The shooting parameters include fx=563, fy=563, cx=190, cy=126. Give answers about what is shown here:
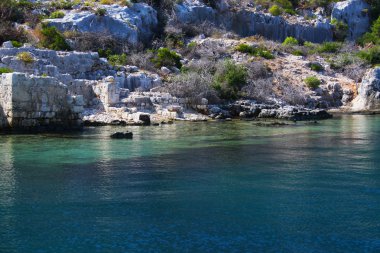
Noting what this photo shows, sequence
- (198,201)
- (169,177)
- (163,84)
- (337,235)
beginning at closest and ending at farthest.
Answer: (337,235) → (198,201) → (169,177) → (163,84)

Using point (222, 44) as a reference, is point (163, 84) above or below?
below

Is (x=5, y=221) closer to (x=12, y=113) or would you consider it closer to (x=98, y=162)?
(x=98, y=162)

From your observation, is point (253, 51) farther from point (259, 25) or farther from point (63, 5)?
point (63, 5)

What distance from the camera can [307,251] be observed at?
328 inches

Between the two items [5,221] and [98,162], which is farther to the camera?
[98,162]

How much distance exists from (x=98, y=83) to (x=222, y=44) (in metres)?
18.9

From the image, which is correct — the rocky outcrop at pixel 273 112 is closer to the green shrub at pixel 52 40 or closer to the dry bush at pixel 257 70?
the dry bush at pixel 257 70

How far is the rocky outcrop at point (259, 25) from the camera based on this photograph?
2110 inches

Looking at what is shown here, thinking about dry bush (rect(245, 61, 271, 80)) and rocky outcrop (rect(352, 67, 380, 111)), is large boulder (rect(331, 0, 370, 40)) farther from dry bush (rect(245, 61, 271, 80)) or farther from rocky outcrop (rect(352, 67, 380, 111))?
dry bush (rect(245, 61, 271, 80))

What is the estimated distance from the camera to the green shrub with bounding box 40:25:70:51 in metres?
37.1

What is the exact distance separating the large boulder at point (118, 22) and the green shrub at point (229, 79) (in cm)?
895

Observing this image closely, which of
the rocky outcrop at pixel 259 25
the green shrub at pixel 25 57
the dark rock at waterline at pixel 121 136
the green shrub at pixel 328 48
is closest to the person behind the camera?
the dark rock at waterline at pixel 121 136

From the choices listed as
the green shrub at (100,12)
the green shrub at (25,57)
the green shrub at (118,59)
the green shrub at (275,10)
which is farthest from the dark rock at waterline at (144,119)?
the green shrub at (275,10)

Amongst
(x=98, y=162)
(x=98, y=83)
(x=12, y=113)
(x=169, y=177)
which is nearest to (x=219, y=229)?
(x=169, y=177)
